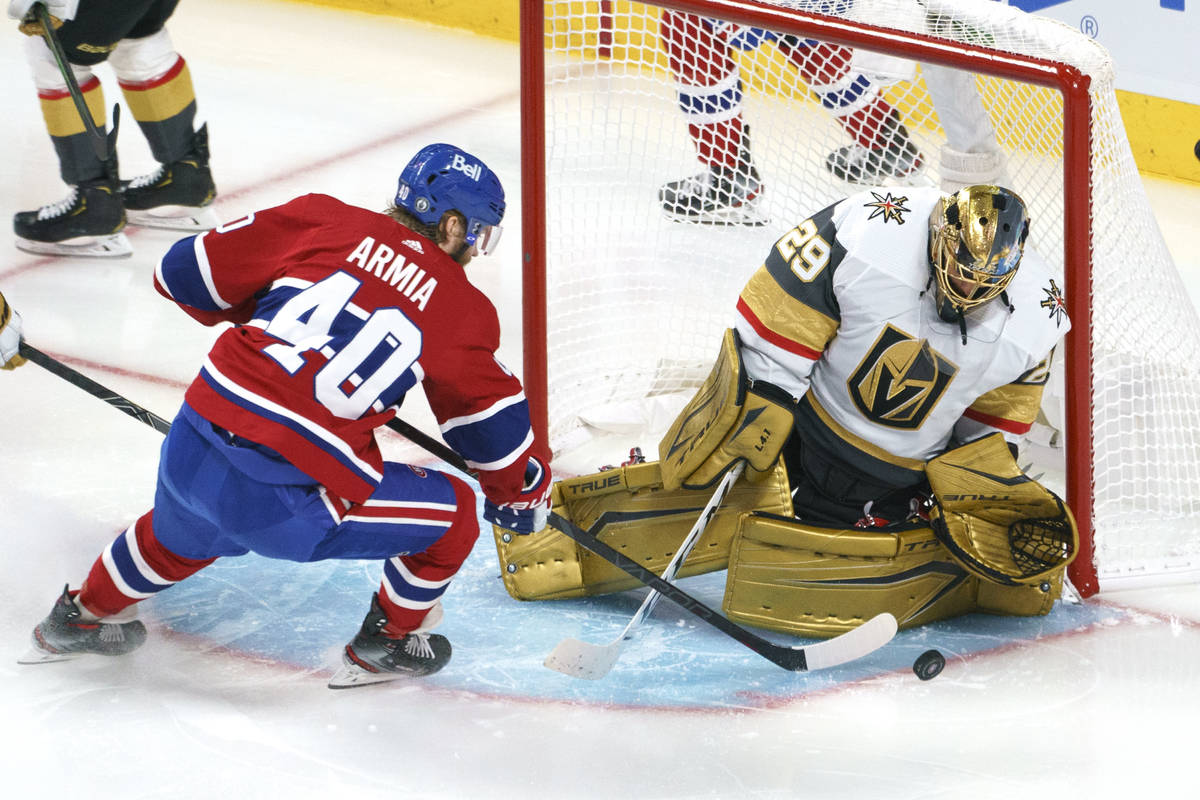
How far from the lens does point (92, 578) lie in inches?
88.5

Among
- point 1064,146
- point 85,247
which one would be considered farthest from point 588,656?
point 85,247

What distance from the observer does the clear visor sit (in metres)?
2.17

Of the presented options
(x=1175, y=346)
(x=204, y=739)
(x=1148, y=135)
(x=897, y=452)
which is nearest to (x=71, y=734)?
(x=204, y=739)

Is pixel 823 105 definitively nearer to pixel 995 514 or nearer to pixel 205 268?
pixel 995 514

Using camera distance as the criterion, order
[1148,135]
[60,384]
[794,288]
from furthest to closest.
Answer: [1148,135], [60,384], [794,288]

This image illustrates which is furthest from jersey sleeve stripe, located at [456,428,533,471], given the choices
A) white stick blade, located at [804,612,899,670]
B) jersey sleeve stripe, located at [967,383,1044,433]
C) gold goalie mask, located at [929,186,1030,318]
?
jersey sleeve stripe, located at [967,383,1044,433]

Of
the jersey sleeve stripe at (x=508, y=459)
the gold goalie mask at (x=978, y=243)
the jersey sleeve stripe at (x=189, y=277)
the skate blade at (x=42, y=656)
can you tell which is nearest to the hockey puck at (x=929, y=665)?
the gold goalie mask at (x=978, y=243)

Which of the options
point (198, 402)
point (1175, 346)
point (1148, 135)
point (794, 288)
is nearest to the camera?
point (198, 402)

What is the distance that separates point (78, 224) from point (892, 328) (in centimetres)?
238

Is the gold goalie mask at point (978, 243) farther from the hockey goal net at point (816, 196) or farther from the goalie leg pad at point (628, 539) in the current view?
the goalie leg pad at point (628, 539)

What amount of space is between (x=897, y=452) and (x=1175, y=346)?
634mm

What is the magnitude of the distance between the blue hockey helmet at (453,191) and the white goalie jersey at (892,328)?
558 millimetres

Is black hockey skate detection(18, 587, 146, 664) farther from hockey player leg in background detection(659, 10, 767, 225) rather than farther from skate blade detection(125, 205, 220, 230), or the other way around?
skate blade detection(125, 205, 220, 230)

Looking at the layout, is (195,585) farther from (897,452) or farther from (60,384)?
(897,452)
